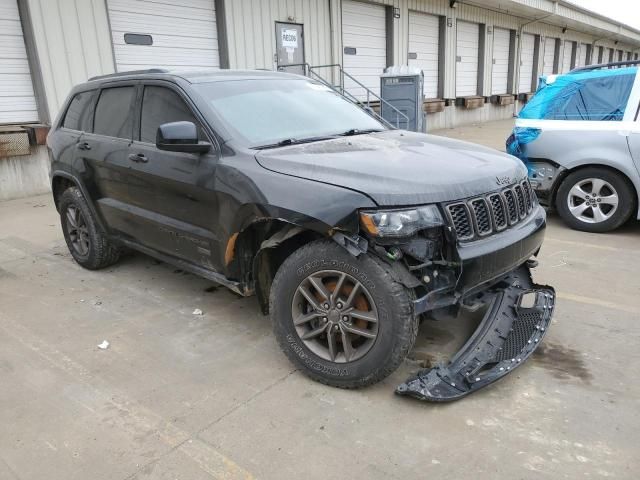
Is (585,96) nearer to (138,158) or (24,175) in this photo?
(138,158)

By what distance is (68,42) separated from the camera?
345 inches

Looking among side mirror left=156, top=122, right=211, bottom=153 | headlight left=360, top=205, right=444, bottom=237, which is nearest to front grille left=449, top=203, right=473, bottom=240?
headlight left=360, top=205, right=444, bottom=237

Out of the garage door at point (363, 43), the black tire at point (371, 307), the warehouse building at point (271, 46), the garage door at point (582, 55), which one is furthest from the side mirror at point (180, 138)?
the garage door at point (582, 55)

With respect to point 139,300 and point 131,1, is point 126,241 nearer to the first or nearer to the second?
point 139,300

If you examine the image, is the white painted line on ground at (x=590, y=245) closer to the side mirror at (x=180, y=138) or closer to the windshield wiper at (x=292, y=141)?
the windshield wiper at (x=292, y=141)

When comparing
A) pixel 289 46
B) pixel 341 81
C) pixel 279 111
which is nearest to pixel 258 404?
pixel 279 111

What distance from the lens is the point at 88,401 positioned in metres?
2.97

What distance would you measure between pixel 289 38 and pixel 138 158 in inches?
373

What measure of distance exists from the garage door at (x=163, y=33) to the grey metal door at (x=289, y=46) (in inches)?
64.6

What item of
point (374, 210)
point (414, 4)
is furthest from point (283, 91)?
point (414, 4)

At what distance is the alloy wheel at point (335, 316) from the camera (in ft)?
9.30

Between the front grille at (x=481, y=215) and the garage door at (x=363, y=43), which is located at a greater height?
the garage door at (x=363, y=43)

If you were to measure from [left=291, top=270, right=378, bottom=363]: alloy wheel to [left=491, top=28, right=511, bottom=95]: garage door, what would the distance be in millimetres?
21146

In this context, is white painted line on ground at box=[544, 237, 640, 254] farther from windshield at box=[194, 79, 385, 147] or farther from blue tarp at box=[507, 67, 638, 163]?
windshield at box=[194, 79, 385, 147]
